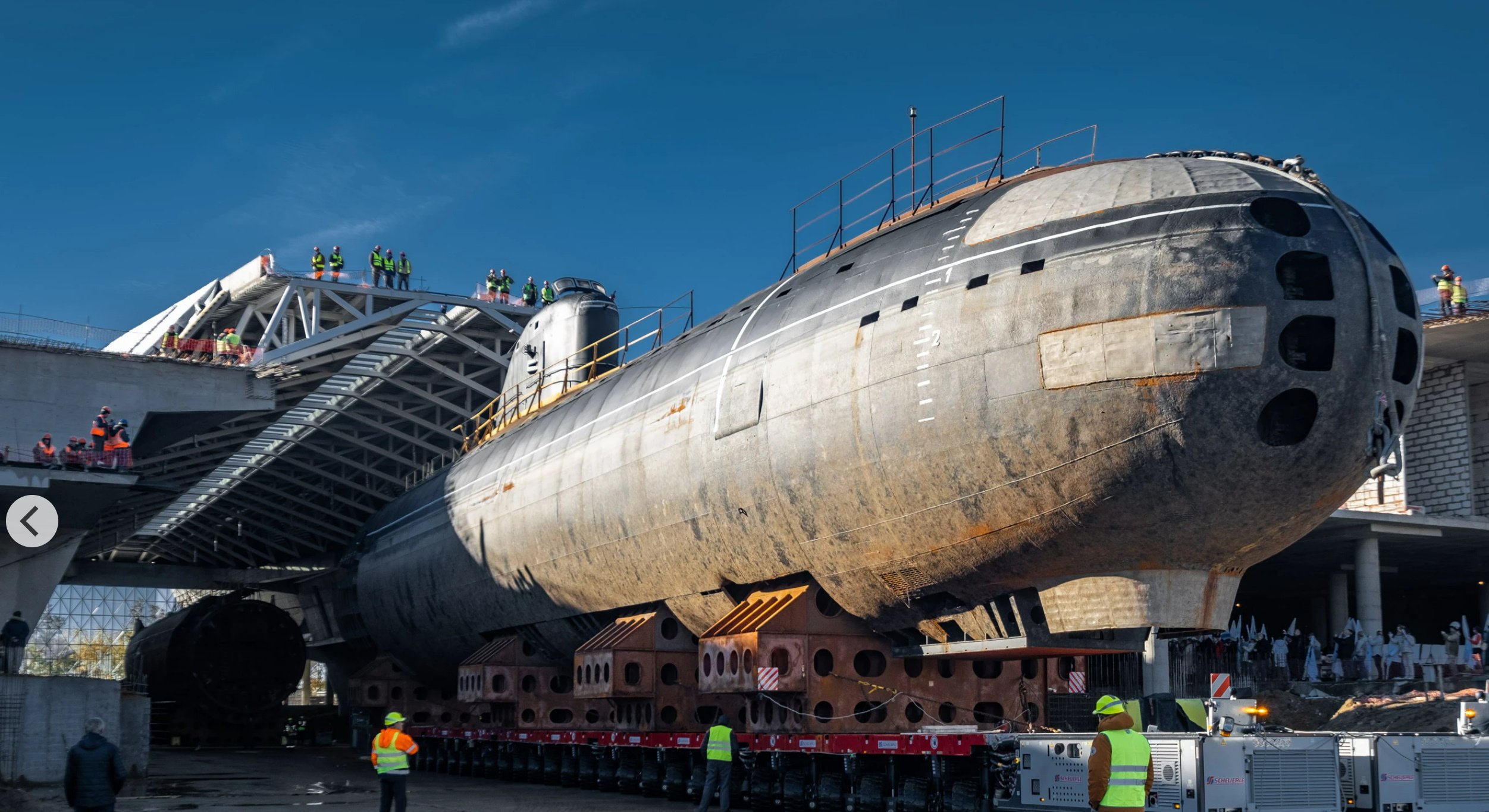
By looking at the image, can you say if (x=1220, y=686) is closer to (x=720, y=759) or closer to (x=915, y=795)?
(x=915, y=795)

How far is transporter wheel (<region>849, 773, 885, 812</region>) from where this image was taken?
48.5ft

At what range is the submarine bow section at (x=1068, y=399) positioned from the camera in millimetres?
12164

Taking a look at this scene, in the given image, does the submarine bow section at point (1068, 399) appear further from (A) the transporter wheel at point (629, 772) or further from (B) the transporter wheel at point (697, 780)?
(A) the transporter wheel at point (629, 772)

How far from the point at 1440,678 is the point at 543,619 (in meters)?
Result: 18.8

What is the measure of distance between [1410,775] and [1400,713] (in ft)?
48.7

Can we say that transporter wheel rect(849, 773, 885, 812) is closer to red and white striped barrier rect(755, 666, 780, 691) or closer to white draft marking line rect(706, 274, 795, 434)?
red and white striped barrier rect(755, 666, 780, 691)

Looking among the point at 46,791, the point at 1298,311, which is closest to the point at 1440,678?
the point at 1298,311

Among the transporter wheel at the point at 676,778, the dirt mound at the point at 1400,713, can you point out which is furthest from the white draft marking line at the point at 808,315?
the dirt mound at the point at 1400,713

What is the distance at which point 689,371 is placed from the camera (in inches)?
731

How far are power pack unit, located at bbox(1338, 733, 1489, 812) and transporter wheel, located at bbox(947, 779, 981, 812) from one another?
341 cm

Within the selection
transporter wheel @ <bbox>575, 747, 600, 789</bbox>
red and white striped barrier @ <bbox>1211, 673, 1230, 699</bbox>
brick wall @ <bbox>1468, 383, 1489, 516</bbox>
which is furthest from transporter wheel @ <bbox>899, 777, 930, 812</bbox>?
brick wall @ <bbox>1468, 383, 1489, 516</bbox>

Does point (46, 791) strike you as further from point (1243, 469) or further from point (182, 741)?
point (182, 741)

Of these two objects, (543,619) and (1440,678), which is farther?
(1440,678)

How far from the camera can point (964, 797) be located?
13.6 metres
